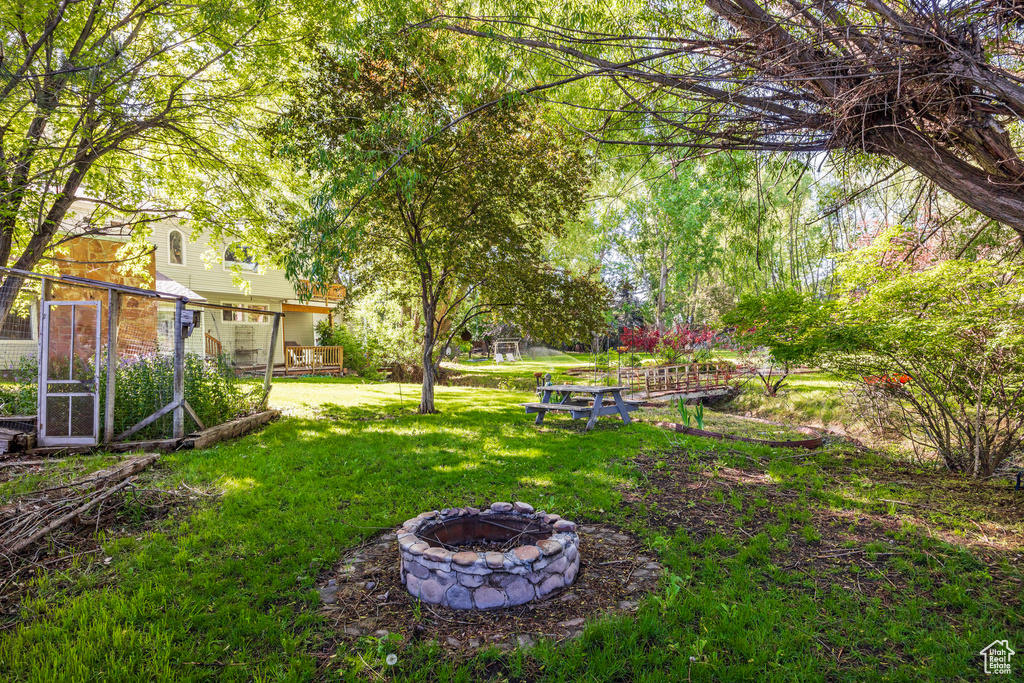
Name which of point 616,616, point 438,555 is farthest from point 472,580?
point 616,616

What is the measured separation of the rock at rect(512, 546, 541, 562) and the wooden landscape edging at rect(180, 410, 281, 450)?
5704 mm

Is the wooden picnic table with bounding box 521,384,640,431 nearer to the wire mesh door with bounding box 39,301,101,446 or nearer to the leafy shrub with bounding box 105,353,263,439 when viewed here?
the leafy shrub with bounding box 105,353,263,439

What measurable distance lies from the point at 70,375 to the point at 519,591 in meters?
6.60

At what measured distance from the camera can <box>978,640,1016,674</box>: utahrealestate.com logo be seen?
255cm

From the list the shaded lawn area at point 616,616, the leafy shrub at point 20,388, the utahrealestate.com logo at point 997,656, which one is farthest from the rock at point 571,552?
the leafy shrub at point 20,388

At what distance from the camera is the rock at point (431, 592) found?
3.16 m

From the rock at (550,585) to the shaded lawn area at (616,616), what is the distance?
443mm

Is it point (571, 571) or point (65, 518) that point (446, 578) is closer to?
point (571, 571)

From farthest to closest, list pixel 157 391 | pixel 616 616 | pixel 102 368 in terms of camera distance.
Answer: pixel 157 391 < pixel 102 368 < pixel 616 616

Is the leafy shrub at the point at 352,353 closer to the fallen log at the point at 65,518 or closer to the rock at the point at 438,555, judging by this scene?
the fallen log at the point at 65,518

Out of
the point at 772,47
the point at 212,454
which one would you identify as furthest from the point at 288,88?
the point at 772,47

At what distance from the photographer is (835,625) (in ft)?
9.62

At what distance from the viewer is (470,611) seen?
311 cm

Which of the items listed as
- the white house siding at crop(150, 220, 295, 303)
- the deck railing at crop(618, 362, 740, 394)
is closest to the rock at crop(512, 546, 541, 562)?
the deck railing at crop(618, 362, 740, 394)
